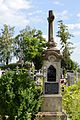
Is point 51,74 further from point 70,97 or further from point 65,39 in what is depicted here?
point 65,39

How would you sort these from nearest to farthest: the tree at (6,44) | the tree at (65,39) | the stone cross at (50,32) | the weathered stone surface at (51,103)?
the weathered stone surface at (51,103) → the stone cross at (50,32) → the tree at (65,39) → the tree at (6,44)

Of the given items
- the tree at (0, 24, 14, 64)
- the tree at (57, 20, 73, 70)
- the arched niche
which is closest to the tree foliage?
the arched niche

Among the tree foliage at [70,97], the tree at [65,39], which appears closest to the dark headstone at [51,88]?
the tree foliage at [70,97]

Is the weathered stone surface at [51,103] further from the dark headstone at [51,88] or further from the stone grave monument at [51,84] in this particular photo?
the dark headstone at [51,88]

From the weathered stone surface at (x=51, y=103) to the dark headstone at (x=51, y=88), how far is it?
0.16 m

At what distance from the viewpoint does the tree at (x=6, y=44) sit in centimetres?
8019

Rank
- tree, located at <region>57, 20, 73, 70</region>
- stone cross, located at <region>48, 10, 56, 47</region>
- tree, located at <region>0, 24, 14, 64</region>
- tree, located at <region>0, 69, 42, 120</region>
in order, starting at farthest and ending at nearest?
tree, located at <region>0, 24, 14, 64</region> < tree, located at <region>57, 20, 73, 70</region> < stone cross, located at <region>48, 10, 56, 47</region> < tree, located at <region>0, 69, 42, 120</region>

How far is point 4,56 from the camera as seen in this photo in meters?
82.8

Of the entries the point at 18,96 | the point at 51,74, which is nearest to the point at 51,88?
the point at 51,74

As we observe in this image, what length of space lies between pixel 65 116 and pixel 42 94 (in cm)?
126

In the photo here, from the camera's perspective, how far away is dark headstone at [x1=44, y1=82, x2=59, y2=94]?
14142 millimetres

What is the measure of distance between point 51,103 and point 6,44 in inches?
2658

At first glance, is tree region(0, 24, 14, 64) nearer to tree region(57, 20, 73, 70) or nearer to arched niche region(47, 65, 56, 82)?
tree region(57, 20, 73, 70)

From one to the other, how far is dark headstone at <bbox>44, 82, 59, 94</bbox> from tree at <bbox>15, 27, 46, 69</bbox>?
55.4 metres
